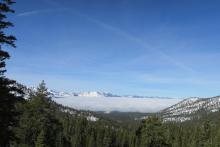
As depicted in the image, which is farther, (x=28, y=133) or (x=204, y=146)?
(x=204, y=146)

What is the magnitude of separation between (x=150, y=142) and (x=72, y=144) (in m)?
113

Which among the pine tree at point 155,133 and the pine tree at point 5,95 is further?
the pine tree at point 155,133

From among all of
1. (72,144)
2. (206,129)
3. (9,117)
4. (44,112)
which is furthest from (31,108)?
(72,144)

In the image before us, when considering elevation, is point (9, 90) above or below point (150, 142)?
above

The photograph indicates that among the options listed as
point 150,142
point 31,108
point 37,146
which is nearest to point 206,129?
point 150,142

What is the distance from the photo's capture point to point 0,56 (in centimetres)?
2486

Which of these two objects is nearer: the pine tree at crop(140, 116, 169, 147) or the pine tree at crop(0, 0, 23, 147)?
the pine tree at crop(0, 0, 23, 147)

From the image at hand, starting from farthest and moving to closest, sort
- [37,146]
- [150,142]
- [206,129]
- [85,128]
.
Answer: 1. [85,128]
2. [206,129]
3. [150,142]
4. [37,146]

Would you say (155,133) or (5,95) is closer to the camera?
(5,95)

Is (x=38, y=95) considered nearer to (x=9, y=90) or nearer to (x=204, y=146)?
(x=9, y=90)

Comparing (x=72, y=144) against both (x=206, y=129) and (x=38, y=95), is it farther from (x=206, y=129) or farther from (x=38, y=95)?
(x=38, y=95)

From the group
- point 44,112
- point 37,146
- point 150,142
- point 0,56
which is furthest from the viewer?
point 150,142

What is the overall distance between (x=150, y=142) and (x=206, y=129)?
2817cm

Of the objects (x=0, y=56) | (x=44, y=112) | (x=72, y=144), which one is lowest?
(x=72, y=144)
